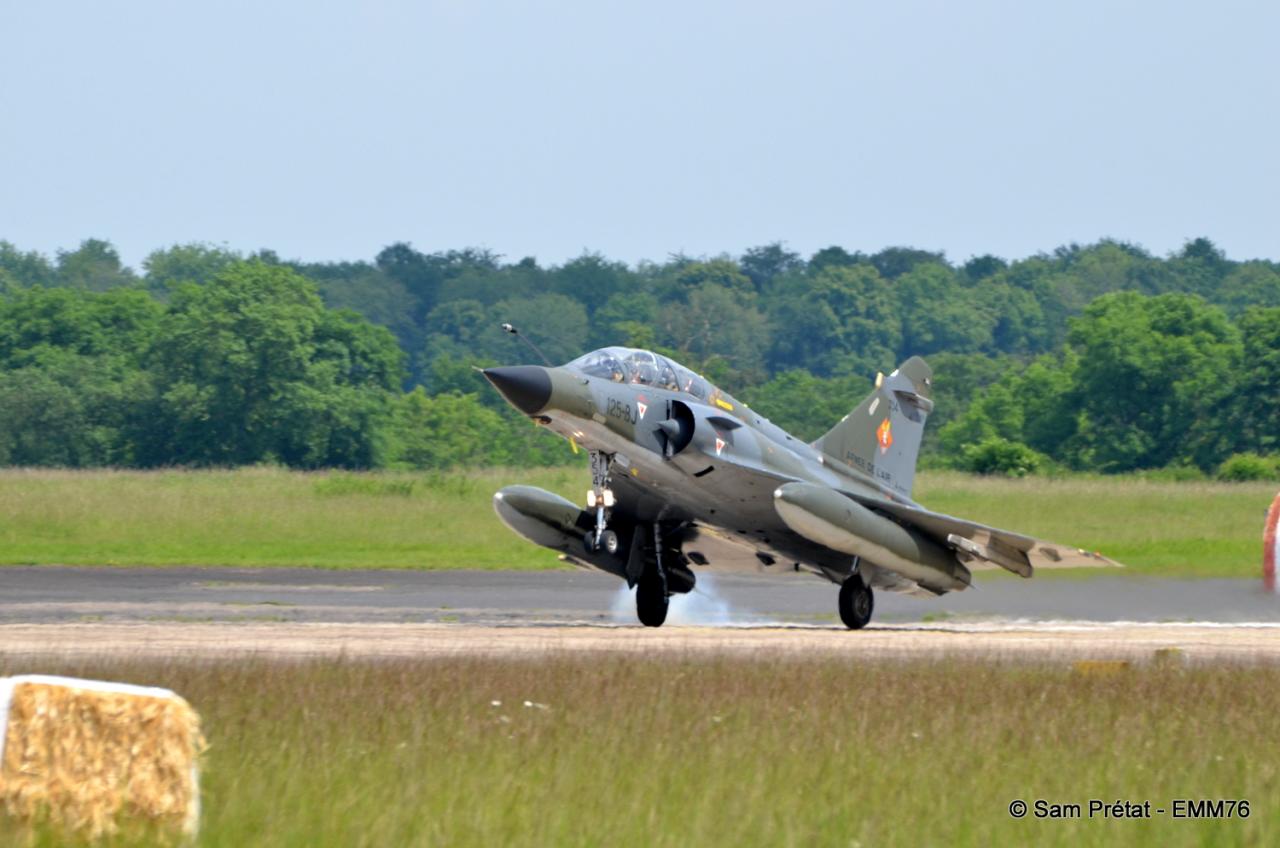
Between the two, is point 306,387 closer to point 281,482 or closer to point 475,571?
point 281,482

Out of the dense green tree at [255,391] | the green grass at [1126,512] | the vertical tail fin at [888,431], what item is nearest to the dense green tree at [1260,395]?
the green grass at [1126,512]

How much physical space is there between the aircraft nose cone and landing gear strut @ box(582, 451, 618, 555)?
4.20 feet

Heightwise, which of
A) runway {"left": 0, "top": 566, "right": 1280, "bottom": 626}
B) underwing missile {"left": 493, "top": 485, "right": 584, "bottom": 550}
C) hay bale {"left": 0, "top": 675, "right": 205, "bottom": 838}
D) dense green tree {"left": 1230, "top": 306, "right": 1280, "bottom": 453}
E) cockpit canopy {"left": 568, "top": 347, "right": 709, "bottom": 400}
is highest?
dense green tree {"left": 1230, "top": 306, "right": 1280, "bottom": 453}

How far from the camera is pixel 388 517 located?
3750 cm

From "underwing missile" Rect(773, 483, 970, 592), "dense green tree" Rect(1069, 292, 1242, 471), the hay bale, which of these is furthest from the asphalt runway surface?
"dense green tree" Rect(1069, 292, 1242, 471)

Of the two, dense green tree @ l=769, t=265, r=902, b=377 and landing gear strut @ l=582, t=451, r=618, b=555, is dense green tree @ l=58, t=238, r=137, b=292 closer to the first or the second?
dense green tree @ l=769, t=265, r=902, b=377

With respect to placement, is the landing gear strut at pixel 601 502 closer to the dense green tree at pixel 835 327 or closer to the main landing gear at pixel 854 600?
the main landing gear at pixel 854 600

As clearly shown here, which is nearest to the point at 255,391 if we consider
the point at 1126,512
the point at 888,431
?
the point at 1126,512

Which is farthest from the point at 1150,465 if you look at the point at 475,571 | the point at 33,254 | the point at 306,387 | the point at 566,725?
the point at 33,254

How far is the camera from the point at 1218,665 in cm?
1425

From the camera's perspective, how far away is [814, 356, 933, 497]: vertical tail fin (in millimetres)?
21266

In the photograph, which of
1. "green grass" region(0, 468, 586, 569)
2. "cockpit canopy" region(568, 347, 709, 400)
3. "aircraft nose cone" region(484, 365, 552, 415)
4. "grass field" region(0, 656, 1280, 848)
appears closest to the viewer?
"grass field" region(0, 656, 1280, 848)

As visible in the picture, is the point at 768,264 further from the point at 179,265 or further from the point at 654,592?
the point at 654,592

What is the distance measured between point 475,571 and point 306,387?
29.4 metres
